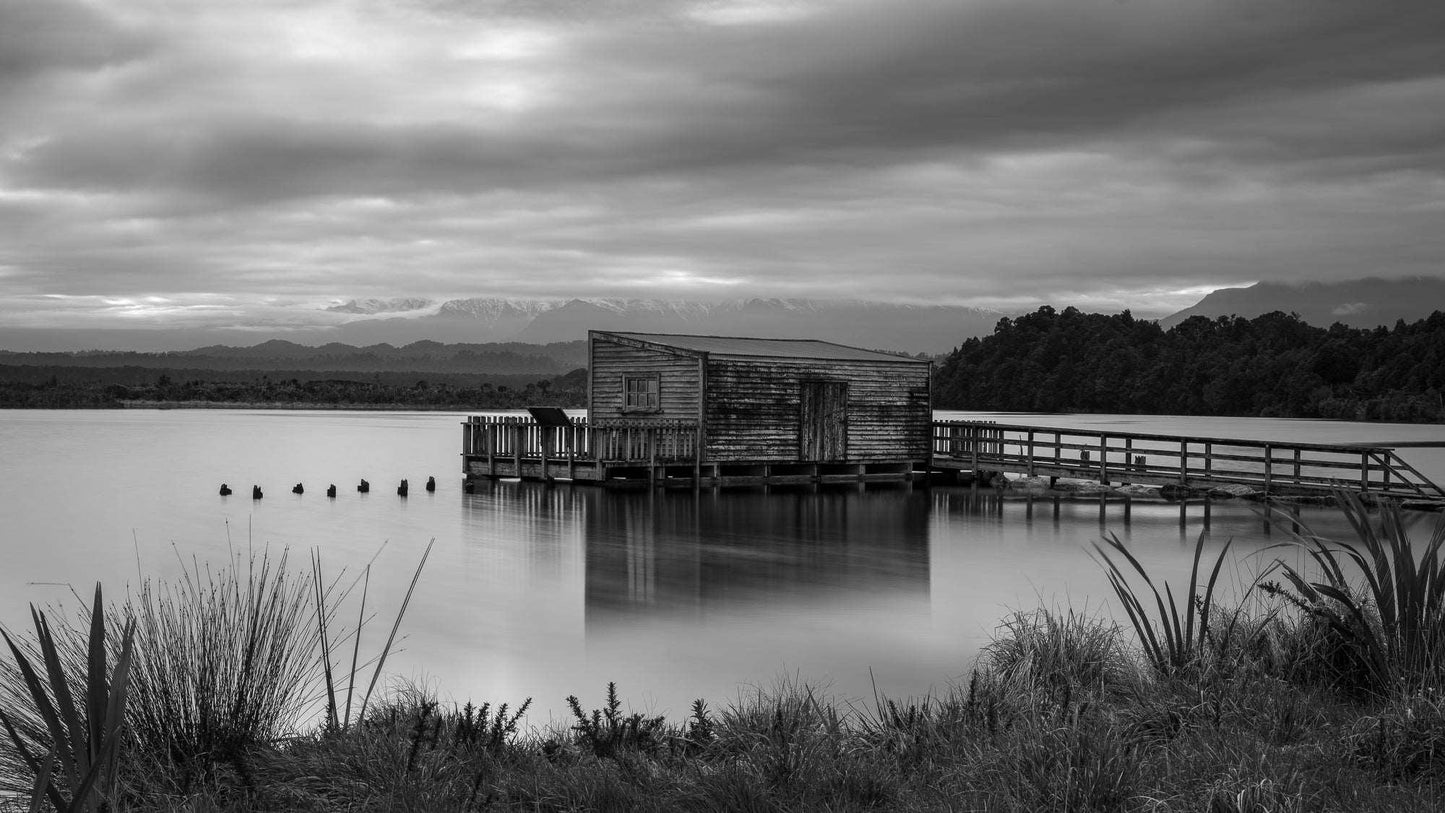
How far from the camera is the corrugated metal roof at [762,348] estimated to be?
3325 cm

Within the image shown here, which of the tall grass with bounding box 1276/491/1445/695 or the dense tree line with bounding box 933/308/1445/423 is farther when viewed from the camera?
the dense tree line with bounding box 933/308/1445/423

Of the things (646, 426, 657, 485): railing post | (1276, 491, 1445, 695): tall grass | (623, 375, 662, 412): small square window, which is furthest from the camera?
(623, 375, 662, 412): small square window

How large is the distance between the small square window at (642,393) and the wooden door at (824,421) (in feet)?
11.7

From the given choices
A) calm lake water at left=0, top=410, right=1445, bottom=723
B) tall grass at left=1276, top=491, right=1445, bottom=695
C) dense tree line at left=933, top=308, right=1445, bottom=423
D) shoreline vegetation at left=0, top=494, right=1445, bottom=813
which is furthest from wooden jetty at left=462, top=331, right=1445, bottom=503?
dense tree line at left=933, top=308, right=1445, bottom=423

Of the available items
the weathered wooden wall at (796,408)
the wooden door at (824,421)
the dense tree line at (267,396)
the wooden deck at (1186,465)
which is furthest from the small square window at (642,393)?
the dense tree line at (267,396)

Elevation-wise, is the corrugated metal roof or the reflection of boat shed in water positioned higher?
the corrugated metal roof

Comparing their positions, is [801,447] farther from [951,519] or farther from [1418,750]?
[1418,750]

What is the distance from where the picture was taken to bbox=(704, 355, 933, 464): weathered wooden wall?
31781 millimetres

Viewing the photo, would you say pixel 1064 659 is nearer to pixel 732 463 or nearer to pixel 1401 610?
pixel 1401 610

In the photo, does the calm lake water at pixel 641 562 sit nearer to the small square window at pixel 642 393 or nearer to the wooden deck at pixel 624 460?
the wooden deck at pixel 624 460

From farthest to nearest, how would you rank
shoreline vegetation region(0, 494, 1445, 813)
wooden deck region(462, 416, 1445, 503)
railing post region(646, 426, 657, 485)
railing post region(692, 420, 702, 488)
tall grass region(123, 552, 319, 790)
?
railing post region(692, 420, 702, 488) < railing post region(646, 426, 657, 485) < wooden deck region(462, 416, 1445, 503) < tall grass region(123, 552, 319, 790) < shoreline vegetation region(0, 494, 1445, 813)

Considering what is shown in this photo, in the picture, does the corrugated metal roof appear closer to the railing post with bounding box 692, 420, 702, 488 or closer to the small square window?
the small square window

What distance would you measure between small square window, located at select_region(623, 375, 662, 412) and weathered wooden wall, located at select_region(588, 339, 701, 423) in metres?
0.11

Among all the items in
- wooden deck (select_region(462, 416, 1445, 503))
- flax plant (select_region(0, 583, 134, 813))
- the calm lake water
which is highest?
flax plant (select_region(0, 583, 134, 813))
